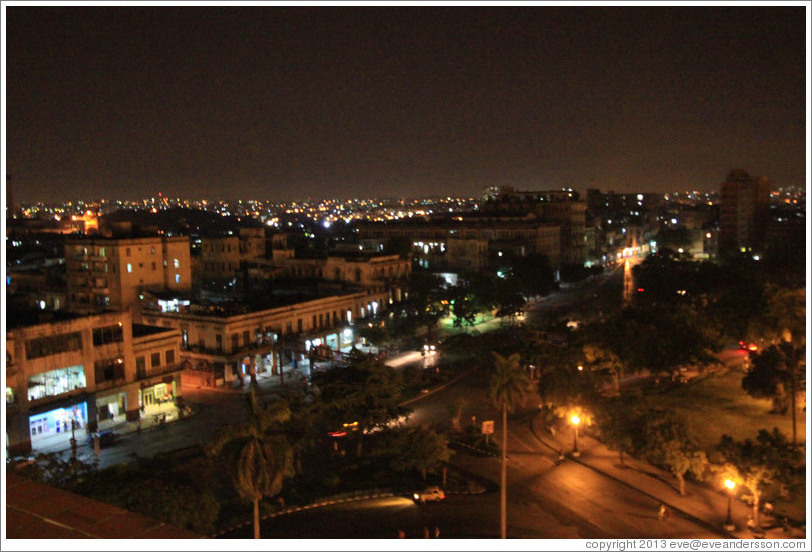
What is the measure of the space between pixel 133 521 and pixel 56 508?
1.59 ft

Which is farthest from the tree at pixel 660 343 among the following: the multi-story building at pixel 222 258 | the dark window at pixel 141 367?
the multi-story building at pixel 222 258

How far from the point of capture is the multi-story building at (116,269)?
129ft

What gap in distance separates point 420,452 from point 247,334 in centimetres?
1499

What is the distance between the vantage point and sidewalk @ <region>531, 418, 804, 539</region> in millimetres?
16031

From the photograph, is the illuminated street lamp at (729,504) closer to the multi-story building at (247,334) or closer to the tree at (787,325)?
the tree at (787,325)

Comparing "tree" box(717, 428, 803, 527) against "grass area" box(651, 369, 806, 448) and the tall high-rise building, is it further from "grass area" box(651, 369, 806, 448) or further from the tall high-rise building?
the tall high-rise building

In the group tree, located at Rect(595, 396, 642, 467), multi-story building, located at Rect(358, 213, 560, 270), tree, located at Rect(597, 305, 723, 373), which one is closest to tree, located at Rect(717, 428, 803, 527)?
tree, located at Rect(595, 396, 642, 467)

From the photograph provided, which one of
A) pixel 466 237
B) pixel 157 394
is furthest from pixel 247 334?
pixel 466 237

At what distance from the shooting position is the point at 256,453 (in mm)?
12883

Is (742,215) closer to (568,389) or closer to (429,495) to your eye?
(568,389)

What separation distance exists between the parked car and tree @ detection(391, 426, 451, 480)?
69cm

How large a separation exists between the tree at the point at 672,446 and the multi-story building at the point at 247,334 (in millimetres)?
16908

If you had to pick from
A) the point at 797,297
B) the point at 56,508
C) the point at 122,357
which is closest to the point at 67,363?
the point at 122,357

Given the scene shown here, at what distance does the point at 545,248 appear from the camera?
66.6 metres
